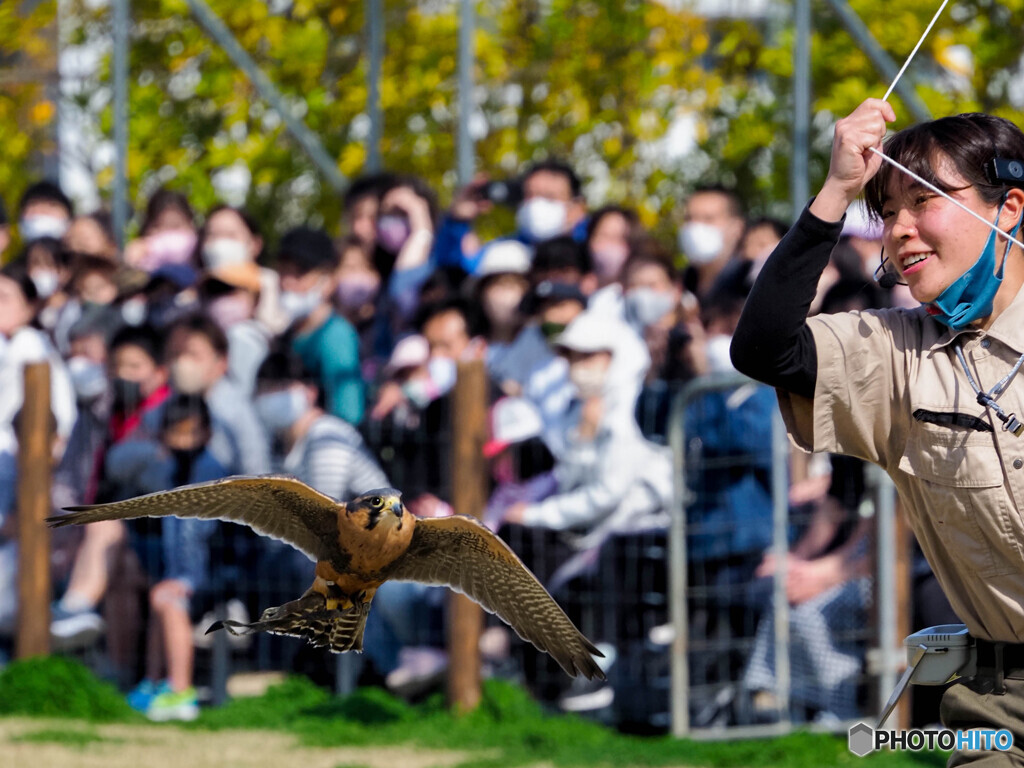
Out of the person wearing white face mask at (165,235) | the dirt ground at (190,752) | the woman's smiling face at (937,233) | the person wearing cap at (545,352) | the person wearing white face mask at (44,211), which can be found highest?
the person wearing white face mask at (44,211)

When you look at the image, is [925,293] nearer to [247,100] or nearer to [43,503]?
[43,503]

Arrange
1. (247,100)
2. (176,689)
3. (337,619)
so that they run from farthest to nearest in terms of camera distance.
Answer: (247,100), (176,689), (337,619)

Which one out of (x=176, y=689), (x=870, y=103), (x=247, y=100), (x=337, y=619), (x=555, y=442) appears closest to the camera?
(x=870, y=103)

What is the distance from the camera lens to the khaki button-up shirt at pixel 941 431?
315 cm

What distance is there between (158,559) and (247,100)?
213 inches

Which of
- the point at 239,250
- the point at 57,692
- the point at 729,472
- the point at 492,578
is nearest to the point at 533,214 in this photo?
the point at 239,250

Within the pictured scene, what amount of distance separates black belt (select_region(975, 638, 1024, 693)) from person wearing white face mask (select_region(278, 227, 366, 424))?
5023mm

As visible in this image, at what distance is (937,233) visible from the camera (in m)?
3.17

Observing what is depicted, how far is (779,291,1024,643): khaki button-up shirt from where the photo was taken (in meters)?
3.15

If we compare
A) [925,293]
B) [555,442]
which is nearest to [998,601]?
[925,293]

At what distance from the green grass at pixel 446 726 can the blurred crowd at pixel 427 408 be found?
0.64ft

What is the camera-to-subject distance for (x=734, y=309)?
7.61m

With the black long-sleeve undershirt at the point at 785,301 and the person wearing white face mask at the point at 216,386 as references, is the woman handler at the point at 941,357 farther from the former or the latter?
the person wearing white face mask at the point at 216,386

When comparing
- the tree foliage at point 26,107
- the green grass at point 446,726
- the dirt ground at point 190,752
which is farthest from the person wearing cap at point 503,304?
the tree foliage at point 26,107
